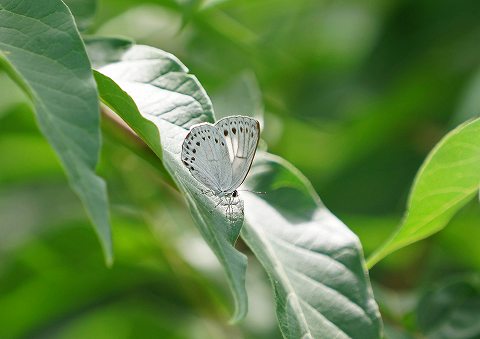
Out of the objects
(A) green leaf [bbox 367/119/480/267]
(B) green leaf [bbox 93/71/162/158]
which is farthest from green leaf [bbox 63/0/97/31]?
(A) green leaf [bbox 367/119/480/267]

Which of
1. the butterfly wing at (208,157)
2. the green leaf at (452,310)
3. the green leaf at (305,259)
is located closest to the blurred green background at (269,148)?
the green leaf at (452,310)

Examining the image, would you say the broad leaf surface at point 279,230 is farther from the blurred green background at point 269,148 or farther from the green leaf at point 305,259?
the blurred green background at point 269,148

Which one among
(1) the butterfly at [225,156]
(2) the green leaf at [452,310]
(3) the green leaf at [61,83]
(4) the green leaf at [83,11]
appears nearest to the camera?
(3) the green leaf at [61,83]

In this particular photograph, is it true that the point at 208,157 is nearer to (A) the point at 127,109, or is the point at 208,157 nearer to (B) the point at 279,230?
(B) the point at 279,230

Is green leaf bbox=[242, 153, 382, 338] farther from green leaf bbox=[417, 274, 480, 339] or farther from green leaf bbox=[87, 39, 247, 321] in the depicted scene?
green leaf bbox=[417, 274, 480, 339]

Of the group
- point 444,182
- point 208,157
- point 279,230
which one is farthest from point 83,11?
point 444,182

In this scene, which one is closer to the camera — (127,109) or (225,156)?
(127,109)
